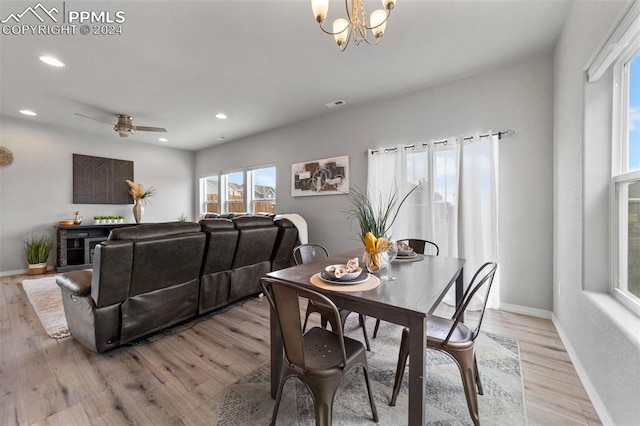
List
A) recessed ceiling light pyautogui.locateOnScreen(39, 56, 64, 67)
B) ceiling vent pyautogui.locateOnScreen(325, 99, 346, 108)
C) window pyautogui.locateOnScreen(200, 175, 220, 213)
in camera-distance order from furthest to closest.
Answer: window pyautogui.locateOnScreen(200, 175, 220, 213), ceiling vent pyautogui.locateOnScreen(325, 99, 346, 108), recessed ceiling light pyautogui.locateOnScreen(39, 56, 64, 67)

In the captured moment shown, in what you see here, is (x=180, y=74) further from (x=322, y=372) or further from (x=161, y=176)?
(x=161, y=176)

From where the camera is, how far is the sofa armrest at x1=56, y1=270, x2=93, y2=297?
1.98 meters

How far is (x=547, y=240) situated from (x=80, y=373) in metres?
4.19

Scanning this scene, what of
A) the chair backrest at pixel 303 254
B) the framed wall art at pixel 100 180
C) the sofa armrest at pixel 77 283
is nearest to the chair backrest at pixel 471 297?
the chair backrest at pixel 303 254

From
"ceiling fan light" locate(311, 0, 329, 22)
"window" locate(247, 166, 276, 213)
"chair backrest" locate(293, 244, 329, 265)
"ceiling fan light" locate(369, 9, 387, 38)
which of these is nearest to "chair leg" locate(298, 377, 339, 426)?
"chair backrest" locate(293, 244, 329, 265)

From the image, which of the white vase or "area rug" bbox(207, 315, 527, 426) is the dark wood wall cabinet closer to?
the white vase

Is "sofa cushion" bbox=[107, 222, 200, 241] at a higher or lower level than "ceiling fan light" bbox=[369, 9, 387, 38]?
lower

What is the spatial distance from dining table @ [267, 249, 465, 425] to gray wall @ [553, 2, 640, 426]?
2.48 ft

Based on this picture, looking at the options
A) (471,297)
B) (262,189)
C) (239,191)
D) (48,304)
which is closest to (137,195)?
(239,191)

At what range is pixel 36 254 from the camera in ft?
14.8

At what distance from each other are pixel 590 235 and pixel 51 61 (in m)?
5.00

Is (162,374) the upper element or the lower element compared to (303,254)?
lower

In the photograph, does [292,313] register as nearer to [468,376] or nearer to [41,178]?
[468,376]

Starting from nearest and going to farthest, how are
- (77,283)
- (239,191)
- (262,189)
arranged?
1. (77,283)
2. (262,189)
3. (239,191)
